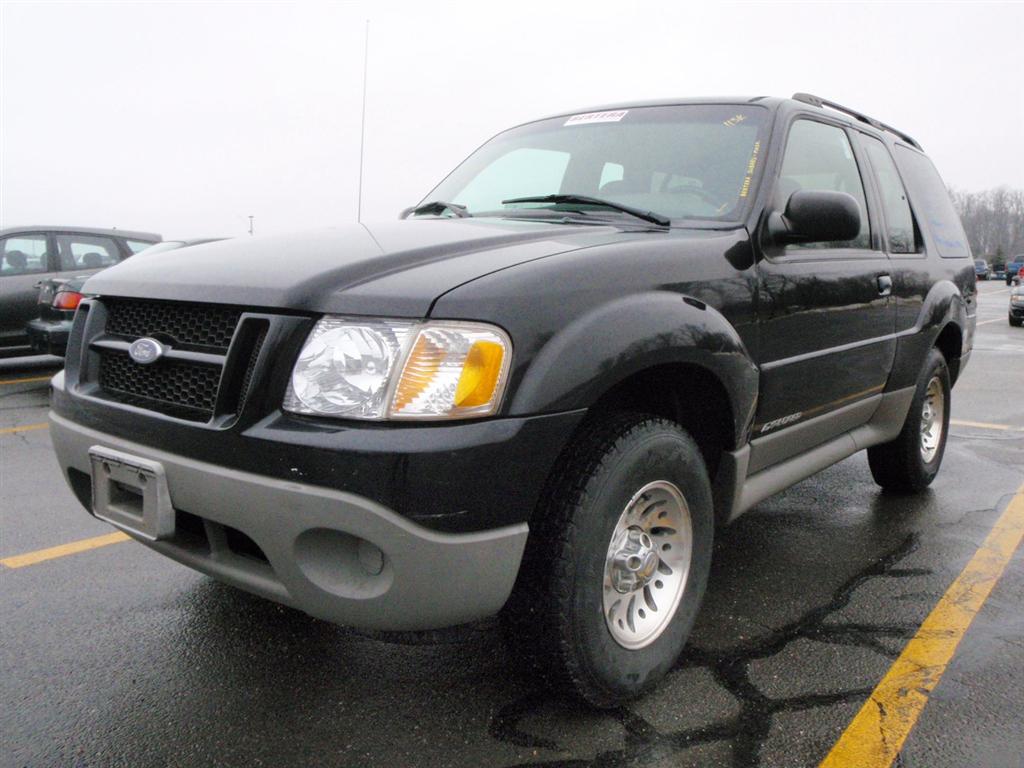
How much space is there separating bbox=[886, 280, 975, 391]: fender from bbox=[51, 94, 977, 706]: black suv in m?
0.85

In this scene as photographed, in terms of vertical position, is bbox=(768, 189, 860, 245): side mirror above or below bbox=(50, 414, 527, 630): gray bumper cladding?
above

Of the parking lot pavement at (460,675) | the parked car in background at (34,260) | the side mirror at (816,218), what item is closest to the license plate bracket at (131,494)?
the parking lot pavement at (460,675)

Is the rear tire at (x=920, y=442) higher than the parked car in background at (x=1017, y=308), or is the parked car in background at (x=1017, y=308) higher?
the rear tire at (x=920, y=442)

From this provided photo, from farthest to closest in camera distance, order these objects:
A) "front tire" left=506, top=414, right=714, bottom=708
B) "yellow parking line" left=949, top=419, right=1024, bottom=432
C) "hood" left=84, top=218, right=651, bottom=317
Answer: "yellow parking line" left=949, top=419, right=1024, bottom=432
"front tire" left=506, top=414, right=714, bottom=708
"hood" left=84, top=218, right=651, bottom=317

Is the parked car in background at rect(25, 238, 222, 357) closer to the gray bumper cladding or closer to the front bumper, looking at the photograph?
the front bumper

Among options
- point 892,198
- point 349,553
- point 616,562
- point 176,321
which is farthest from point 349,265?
point 892,198

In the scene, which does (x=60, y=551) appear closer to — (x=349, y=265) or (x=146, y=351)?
(x=146, y=351)

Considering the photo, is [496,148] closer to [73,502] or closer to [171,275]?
[171,275]

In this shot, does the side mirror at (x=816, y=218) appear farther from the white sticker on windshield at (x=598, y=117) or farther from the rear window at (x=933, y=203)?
the rear window at (x=933, y=203)

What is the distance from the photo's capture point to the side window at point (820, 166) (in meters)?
3.12

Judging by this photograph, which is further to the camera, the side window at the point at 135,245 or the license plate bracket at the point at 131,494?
the side window at the point at 135,245

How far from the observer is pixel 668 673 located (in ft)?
8.27

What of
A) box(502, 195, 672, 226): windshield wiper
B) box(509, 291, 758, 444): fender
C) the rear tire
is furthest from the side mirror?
the rear tire

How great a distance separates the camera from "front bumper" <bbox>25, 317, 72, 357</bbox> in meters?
7.81
